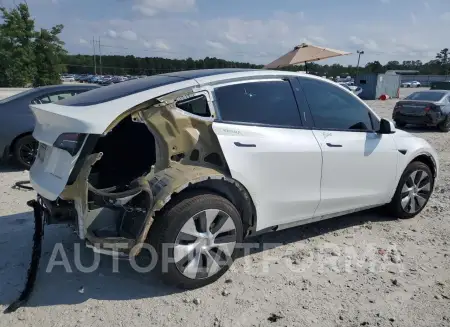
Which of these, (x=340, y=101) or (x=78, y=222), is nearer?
(x=78, y=222)

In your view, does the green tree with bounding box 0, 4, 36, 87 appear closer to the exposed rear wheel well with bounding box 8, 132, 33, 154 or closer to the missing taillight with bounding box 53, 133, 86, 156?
the exposed rear wheel well with bounding box 8, 132, 33, 154

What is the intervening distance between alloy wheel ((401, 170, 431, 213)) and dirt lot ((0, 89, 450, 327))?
415 millimetres

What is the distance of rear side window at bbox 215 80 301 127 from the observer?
3439mm

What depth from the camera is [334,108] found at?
162 inches

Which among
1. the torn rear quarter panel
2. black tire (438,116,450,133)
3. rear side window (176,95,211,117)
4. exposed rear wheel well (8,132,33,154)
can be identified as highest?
rear side window (176,95,211,117)

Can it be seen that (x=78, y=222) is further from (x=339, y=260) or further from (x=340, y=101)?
(x=340, y=101)

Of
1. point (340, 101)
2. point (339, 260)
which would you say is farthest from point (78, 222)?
point (340, 101)

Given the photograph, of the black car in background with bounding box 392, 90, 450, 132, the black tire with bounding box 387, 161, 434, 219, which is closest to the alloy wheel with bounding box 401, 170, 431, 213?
the black tire with bounding box 387, 161, 434, 219

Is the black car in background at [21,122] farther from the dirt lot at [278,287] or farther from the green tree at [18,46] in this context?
the green tree at [18,46]

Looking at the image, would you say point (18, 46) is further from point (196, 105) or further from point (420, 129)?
point (196, 105)

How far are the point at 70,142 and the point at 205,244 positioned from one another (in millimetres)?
1342

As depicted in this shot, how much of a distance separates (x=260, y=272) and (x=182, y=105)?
65.4 inches

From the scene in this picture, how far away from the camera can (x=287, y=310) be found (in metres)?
3.08

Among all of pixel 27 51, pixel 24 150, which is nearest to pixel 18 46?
pixel 27 51
